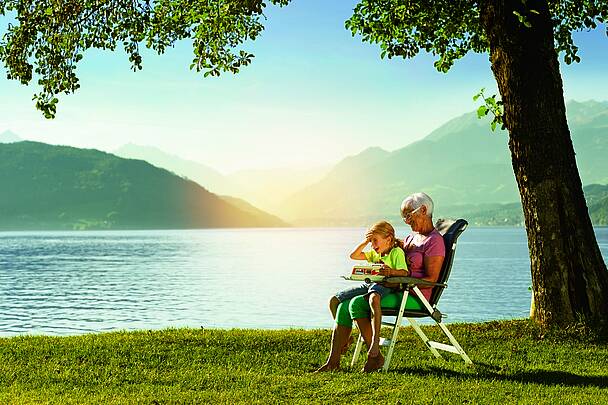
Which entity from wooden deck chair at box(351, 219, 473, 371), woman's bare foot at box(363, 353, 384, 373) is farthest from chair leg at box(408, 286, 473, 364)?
woman's bare foot at box(363, 353, 384, 373)

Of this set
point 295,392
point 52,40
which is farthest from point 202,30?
point 295,392

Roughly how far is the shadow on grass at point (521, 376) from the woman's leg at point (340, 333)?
0.59 meters

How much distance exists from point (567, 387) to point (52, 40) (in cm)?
905

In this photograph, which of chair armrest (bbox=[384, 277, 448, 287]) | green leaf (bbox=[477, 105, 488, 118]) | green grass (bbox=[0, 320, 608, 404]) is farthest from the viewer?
green leaf (bbox=[477, 105, 488, 118])

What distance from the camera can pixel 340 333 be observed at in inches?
332

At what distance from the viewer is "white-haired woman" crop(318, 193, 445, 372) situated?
833cm

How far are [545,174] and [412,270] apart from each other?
10.9 feet

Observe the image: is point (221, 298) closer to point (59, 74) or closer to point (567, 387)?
point (59, 74)

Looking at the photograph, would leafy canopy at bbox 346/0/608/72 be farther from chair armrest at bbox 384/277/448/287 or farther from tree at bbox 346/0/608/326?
chair armrest at bbox 384/277/448/287

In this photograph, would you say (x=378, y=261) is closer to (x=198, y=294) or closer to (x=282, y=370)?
(x=282, y=370)

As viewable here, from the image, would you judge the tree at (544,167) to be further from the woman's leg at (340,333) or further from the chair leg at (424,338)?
the woman's leg at (340,333)

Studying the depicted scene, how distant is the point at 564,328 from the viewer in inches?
424

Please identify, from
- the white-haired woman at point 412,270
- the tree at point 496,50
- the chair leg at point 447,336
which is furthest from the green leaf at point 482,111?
the chair leg at point 447,336

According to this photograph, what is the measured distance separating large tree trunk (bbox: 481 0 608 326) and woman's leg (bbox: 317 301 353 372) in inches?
143
